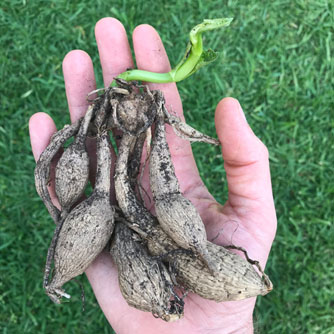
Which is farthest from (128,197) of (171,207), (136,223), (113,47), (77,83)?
(113,47)

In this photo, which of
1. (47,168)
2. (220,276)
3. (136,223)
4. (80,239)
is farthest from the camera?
(47,168)

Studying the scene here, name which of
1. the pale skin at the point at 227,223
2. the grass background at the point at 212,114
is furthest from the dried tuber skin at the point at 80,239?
the grass background at the point at 212,114

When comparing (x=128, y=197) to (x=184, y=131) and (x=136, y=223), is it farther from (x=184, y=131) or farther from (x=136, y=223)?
(x=184, y=131)

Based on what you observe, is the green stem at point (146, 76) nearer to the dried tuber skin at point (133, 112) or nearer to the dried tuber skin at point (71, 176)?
the dried tuber skin at point (133, 112)

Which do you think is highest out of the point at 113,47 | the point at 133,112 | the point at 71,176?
the point at 113,47

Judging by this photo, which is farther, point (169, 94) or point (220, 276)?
point (169, 94)
